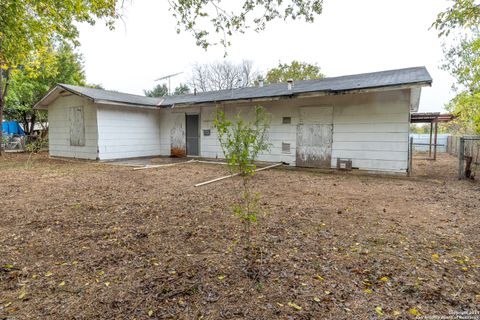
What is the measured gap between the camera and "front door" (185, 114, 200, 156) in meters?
11.2

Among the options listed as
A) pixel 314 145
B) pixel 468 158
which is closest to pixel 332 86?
pixel 314 145

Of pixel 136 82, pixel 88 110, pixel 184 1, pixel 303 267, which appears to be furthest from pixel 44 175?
pixel 136 82

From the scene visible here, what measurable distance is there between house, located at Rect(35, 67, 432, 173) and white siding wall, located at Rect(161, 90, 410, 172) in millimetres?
24

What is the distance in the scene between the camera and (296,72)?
24.5 metres

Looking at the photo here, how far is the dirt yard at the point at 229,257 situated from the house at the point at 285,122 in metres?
3.01

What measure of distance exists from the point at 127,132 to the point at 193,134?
9.24ft

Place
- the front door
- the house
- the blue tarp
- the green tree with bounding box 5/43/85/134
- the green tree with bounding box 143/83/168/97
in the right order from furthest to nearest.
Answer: the green tree with bounding box 143/83/168/97 < the blue tarp < the green tree with bounding box 5/43/85/134 < the front door < the house

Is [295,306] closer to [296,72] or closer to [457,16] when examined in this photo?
[457,16]

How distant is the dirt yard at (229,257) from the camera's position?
5.67 ft

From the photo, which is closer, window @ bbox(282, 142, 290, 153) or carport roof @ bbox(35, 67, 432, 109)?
carport roof @ bbox(35, 67, 432, 109)

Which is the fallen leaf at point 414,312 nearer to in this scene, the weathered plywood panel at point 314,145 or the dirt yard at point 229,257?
the dirt yard at point 229,257

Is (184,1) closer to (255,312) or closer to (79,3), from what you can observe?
(79,3)

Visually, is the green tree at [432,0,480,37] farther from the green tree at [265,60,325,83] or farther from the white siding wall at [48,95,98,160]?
the green tree at [265,60,325,83]

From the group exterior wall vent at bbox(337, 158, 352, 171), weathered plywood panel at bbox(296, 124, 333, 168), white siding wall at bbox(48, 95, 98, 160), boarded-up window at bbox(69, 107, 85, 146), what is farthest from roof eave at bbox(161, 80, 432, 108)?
boarded-up window at bbox(69, 107, 85, 146)
